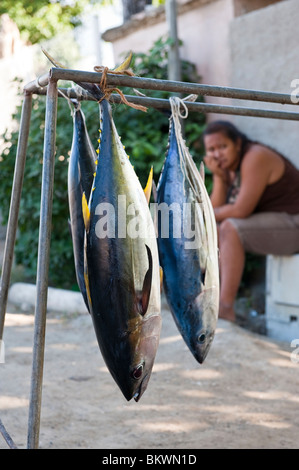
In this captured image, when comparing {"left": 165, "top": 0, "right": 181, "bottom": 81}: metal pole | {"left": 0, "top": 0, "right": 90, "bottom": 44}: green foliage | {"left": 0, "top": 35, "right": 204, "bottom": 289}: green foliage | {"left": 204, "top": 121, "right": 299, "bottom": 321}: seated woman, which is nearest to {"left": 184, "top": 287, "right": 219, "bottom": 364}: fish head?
{"left": 204, "top": 121, "right": 299, "bottom": 321}: seated woman

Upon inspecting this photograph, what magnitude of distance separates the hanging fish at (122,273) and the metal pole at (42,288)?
0.38 feet

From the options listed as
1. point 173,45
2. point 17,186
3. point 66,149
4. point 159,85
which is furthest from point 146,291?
point 173,45

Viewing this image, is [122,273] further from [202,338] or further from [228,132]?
[228,132]

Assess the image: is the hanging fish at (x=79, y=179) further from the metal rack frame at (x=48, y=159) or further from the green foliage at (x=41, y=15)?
the green foliage at (x=41, y=15)

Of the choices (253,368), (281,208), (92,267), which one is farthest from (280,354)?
(92,267)

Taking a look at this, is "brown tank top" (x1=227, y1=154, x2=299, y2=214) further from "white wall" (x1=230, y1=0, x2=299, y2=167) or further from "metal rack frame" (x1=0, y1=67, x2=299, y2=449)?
"metal rack frame" (x1=0, y1=67, x2=299, y2=449)

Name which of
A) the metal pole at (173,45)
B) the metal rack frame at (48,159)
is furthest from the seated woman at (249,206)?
the metal rack frame at (48,159)

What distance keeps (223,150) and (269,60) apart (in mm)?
1123

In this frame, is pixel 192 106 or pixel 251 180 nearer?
pixel 192 106

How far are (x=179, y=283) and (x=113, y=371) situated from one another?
1.15 feet

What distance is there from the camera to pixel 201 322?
1.76m

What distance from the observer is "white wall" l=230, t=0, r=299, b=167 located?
4898mm

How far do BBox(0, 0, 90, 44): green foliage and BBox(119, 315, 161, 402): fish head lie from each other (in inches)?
673

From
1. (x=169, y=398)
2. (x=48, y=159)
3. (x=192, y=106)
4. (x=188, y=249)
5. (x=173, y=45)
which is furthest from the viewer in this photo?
(x=173, y=45)
